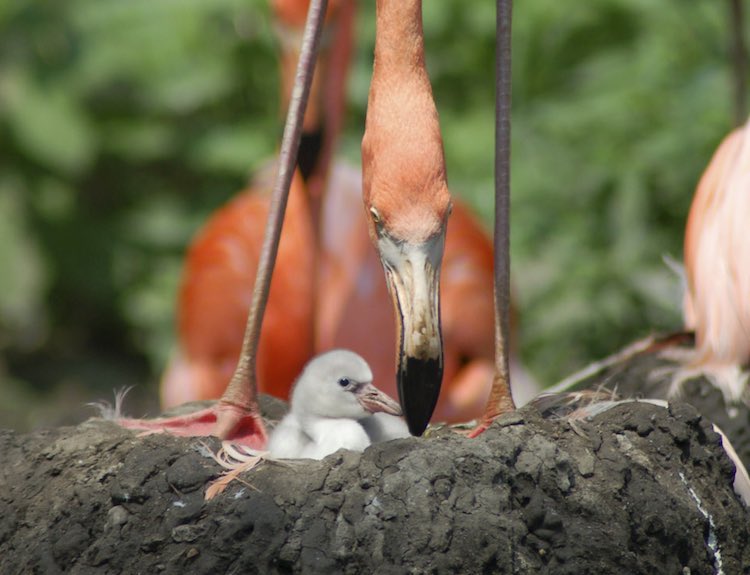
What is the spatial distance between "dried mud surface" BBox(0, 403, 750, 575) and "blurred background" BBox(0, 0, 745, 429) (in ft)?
7.30

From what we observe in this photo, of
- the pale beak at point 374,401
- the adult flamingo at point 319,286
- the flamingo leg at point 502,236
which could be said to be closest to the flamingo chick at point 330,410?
the pale beak at point 374,401

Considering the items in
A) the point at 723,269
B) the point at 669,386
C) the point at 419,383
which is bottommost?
the point at 669,386

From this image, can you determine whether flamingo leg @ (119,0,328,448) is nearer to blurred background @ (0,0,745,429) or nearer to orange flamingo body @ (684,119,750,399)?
orange flamingo body @ (684,119,750,399)

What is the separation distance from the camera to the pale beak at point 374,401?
122 inches

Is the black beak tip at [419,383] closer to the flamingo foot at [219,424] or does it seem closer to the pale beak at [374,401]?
the pale beak at [374,401]

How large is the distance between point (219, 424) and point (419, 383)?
0.59 metres

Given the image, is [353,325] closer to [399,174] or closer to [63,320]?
[399,174]

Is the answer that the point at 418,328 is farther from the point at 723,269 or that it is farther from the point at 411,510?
the point at 723,269

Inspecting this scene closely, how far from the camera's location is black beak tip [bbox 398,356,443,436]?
269 centimetres

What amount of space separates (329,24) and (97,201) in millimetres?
3342

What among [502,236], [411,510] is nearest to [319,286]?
[502,236]

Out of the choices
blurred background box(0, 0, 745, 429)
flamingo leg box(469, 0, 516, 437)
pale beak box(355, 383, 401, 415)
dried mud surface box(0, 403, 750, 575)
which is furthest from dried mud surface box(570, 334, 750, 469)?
blurred background box(0, 0, 745, 429)

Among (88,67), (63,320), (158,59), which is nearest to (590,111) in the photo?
(158,59)

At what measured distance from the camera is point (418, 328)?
2695 mm
